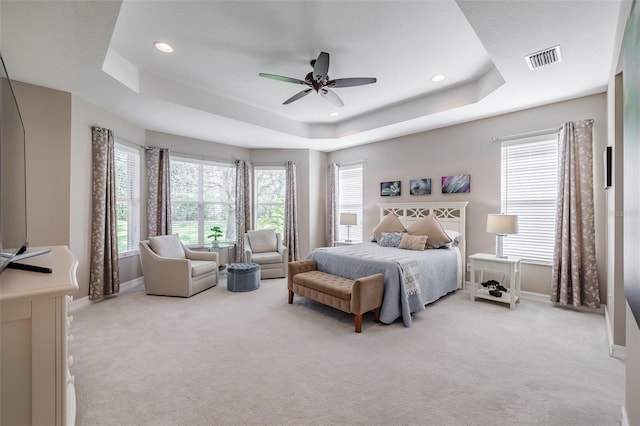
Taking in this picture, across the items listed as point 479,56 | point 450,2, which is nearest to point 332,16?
point 450,2

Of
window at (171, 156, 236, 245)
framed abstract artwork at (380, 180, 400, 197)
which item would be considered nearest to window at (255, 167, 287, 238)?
window at (171, 156, 236, 245)

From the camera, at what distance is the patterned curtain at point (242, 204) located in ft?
21.0

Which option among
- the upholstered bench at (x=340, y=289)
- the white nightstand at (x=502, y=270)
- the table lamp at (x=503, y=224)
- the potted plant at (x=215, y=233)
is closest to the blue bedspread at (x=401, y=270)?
the upholstered bench at (x=340, y=289)

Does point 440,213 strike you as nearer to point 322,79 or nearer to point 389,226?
point 389,226

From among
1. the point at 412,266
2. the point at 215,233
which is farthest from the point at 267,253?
the point at 412,266

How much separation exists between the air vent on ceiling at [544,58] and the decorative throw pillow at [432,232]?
2402 mm

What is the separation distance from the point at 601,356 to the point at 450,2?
3.43 meters

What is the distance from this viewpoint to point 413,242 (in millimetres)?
4438

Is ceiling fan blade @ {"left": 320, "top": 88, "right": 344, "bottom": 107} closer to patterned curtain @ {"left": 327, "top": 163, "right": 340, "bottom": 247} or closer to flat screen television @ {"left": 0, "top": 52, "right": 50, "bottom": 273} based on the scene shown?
flat screen television @ {"left": 0, "top": 52, "right": 50, "bottom": 273}

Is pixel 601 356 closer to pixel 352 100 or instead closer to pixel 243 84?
pixel 352 100

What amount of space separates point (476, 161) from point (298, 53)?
133 inches

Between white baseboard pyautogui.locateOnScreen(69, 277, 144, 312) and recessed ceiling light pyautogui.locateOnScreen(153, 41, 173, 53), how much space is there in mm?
3201

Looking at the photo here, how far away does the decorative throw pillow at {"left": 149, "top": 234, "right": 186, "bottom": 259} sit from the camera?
4516 mm

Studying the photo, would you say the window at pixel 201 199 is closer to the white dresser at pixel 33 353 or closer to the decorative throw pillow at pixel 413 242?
the decorative throw pillow at pixel 413 242
